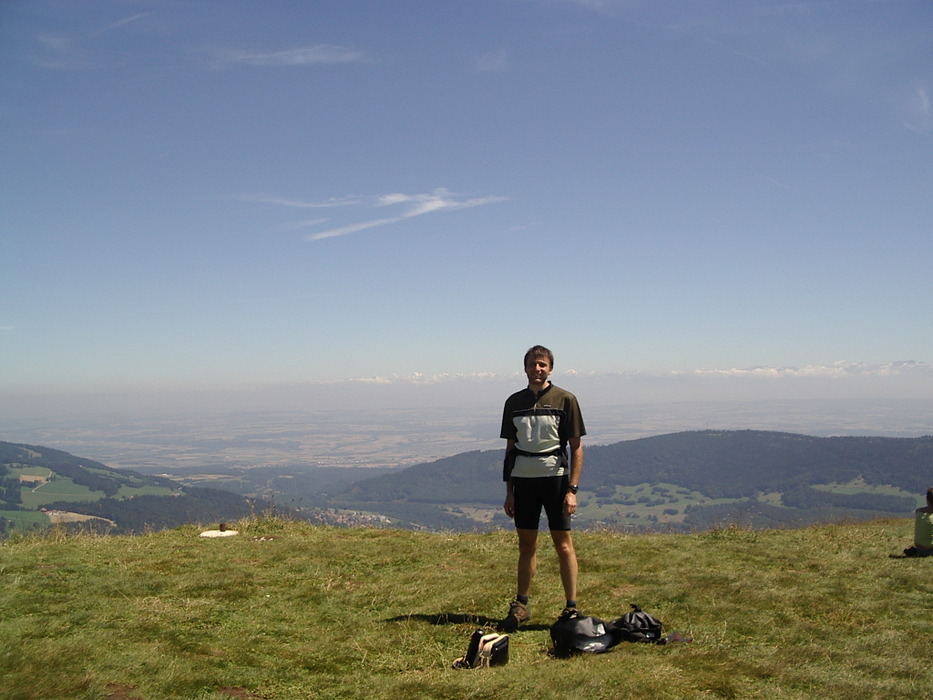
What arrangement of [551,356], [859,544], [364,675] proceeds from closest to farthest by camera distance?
[364,675]
[551,356]
[859,544]

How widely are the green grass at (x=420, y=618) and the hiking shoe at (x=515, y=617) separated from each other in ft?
0.38

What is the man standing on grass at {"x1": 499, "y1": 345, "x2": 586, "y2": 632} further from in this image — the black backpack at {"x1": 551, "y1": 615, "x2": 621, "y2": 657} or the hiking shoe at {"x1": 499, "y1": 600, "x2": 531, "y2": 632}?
the black backpack at {"x1": 551, "y1": 615, "x2": 621, "y2": 657}

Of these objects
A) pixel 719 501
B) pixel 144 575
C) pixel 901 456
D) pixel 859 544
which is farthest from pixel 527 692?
pixel 901 456

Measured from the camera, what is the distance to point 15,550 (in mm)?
9961

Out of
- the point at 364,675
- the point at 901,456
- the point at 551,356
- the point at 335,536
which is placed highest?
the point at 551,356

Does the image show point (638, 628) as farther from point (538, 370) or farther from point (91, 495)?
point (91, 495)

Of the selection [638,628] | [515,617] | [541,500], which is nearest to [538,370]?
[541,500]

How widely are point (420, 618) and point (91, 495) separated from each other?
14246 cm

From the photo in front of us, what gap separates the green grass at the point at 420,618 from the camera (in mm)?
4715

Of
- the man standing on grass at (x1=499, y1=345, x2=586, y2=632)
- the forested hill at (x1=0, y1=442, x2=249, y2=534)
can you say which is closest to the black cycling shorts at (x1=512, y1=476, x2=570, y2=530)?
the man standing on grass at (x1=499, y1=345, x2=586, y2=632)

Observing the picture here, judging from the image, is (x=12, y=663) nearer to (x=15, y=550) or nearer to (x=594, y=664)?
(x=594, y=664)

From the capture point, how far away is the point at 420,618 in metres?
6.86

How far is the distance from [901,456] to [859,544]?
208304mm

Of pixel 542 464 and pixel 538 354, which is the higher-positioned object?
pixel 538 354
